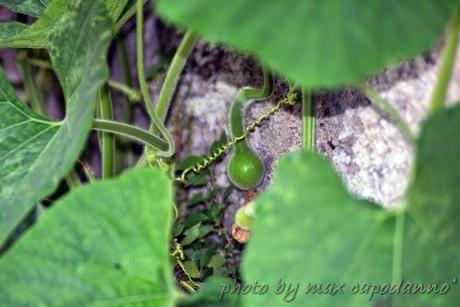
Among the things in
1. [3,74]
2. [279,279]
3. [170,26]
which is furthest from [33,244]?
[170,26]

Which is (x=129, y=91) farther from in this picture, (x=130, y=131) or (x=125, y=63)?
(x=130, y=131)

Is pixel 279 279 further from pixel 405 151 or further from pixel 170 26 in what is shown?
pixel 170 26

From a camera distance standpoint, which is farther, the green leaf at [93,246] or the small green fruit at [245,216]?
the small green fruit at [245,216]

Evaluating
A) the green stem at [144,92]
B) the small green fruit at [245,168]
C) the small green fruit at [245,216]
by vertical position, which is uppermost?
the green stem at [144,92]

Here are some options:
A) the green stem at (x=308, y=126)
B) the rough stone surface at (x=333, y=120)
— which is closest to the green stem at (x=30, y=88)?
the rough stone surface at (x=333, y=120)

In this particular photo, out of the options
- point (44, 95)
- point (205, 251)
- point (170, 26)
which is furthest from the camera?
point (44, 95)

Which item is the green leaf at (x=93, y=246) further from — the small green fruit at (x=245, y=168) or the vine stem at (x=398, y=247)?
the small green fruit at (x=245, y=168)

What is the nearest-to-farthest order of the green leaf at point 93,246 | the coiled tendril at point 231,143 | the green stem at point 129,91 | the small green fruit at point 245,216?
the green leaf at point 93,246, the small green fruit at point 245,216, the coiled tendril at point 231,143, the green stem at point 129,91

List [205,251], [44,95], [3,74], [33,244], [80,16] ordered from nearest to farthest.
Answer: [33,244] → [80,16] → [3,74] → [205,251] → [44,95]

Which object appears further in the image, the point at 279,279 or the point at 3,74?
the point at 3,74
